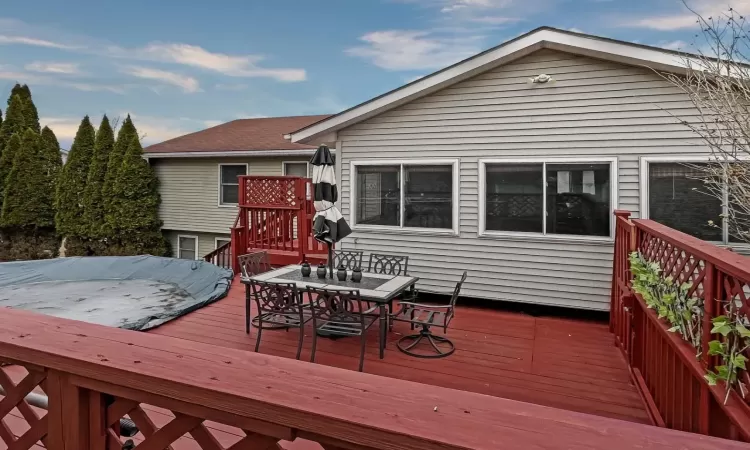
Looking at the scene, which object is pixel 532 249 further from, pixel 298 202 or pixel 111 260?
pixel 111 260

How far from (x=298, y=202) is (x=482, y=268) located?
355 centimetres

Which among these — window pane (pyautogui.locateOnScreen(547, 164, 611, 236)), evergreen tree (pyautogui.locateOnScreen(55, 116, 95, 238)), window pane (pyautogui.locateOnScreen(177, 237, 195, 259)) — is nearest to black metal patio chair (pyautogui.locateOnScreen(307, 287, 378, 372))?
window pane (pyautogui.locateOnScreen(547, 164, 611, 236))

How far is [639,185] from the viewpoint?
5.33 metres

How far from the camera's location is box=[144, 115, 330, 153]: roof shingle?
11.5 meters

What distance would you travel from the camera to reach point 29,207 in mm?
13328

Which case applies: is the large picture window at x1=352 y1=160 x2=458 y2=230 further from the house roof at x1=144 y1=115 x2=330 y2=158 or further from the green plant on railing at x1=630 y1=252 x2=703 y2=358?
the house roof at x1=144 y1=115 x2=330 y2=158

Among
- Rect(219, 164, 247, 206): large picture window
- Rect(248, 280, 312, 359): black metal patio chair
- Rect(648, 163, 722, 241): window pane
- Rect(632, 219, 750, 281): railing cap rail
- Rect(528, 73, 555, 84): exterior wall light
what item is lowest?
Rect(248, 280, 312, 359): black metal patio chair

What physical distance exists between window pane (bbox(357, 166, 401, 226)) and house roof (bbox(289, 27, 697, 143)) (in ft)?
2.78

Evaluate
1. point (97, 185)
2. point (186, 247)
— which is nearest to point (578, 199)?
point (186, 247)

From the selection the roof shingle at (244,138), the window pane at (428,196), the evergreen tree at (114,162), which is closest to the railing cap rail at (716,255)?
the window pane at (428,196)

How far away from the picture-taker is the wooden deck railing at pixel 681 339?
1650 mm

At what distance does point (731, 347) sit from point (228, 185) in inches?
463

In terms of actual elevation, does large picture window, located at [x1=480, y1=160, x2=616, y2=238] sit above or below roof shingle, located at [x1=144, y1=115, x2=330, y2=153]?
below

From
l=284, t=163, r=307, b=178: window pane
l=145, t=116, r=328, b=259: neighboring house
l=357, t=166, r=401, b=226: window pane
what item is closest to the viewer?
l=357, t=166, r=401, b=226: window pane
